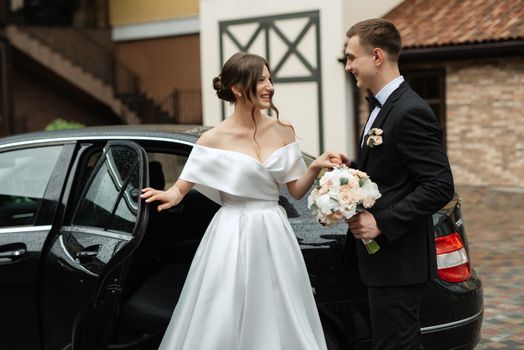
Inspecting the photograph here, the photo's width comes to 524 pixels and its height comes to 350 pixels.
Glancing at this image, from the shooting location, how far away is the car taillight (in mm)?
3459

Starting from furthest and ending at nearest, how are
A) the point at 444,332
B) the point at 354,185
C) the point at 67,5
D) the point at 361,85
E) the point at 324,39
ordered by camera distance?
the point at 67,5
the point at 324,39
the point at 444,332
the point at 361,85
the point at 354,185

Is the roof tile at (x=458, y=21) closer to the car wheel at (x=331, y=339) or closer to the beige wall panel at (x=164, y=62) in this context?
the beige wall panel at (x=164, y=62)

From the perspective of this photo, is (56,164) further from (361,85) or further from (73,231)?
(361,85)

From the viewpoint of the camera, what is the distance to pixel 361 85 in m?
2.96

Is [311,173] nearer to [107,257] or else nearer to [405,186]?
[405,186]

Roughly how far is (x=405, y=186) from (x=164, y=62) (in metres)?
17.6

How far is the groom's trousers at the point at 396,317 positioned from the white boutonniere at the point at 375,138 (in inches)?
22.8

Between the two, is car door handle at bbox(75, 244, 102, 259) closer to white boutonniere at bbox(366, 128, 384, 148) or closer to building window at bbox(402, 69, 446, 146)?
white boutonniere at bbox(366, 128, 384, 148)

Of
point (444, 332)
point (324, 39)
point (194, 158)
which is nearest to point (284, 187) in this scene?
point (194, 158)

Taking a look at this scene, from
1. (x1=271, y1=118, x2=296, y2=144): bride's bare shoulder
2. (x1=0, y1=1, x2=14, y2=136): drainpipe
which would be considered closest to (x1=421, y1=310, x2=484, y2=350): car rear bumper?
(x1=271, y1=118, x2=296, y2=144): bride's bare shoulder

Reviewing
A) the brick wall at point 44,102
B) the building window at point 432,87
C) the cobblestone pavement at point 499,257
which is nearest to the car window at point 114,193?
the cobblestone pavement at point 499,257

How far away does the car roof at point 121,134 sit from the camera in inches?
147

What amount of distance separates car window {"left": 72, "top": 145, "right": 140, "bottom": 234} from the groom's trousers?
117 centimetres

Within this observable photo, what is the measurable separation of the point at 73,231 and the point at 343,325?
1.42 meters
